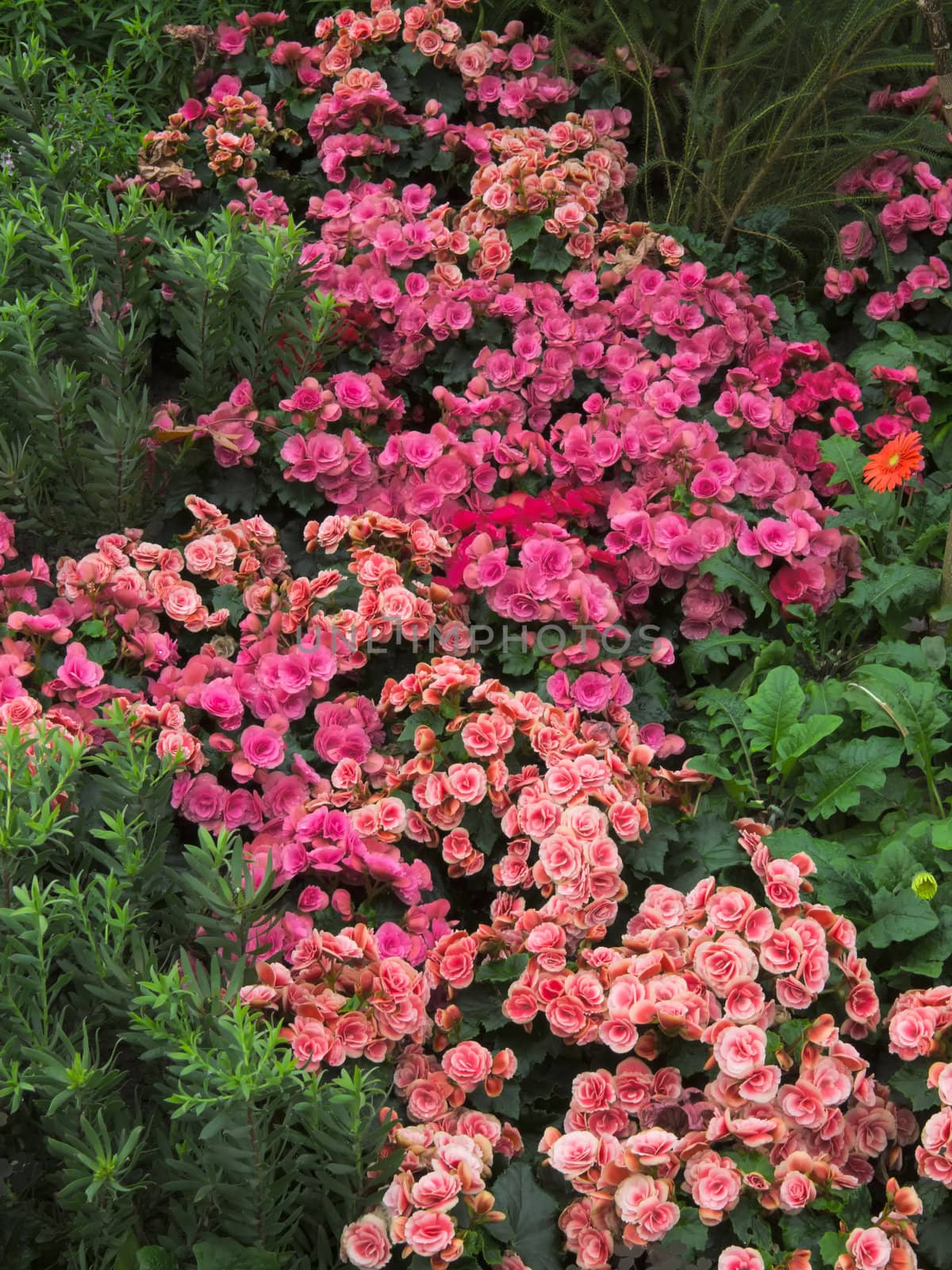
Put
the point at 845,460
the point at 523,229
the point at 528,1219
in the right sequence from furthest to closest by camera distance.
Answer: the point at 523,229 → the point at 845,460 → the point at 528,1219

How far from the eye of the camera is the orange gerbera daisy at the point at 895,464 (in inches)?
106

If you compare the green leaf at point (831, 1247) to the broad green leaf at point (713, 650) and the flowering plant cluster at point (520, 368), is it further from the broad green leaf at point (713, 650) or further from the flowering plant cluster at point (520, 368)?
the broad green leaf at point (713, 650)

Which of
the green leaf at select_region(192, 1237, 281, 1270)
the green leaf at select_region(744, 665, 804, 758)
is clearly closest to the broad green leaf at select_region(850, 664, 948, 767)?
the green leaf at select_region(744, 665, 804, 758)

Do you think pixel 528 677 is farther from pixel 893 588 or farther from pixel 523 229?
pixel 523 229

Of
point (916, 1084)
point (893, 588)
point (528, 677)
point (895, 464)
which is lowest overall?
point (528, 677)

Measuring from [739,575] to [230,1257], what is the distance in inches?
68.7

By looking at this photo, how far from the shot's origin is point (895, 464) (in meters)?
2.69

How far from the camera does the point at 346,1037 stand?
1815mm

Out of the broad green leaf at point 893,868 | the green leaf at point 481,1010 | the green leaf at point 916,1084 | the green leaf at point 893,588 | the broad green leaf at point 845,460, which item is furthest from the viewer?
the broad green leaf at point 845,460

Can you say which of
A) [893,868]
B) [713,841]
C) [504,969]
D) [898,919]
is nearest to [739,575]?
[713,841]

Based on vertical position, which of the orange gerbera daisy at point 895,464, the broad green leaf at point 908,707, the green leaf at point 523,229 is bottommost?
the broad green leaf at point 908,707

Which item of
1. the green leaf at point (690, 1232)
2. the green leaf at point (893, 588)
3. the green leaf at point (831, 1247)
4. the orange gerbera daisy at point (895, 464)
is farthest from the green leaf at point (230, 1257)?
the orange gerbera daisy at point (895, 464)

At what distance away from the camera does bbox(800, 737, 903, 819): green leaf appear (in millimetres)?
2324

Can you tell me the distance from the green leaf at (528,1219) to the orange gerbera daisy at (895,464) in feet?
5.72
